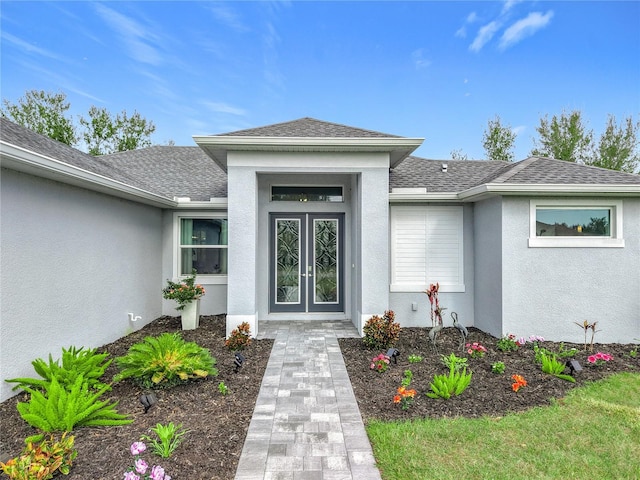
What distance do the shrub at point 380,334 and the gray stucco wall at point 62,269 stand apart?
494 centimetres

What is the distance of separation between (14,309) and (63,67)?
1880cm

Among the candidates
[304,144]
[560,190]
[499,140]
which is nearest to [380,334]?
[304,144]

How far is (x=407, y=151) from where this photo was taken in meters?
6.80

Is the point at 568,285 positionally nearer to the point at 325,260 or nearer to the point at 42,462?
the point at 325,260

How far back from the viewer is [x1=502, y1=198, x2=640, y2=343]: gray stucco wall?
21.7 ft

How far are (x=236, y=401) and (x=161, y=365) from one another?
1.12m

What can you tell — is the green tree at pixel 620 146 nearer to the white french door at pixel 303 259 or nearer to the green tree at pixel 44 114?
the white french door at pixel 303 259

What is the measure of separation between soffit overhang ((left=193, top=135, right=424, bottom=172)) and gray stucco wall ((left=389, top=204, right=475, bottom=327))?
8.60ft

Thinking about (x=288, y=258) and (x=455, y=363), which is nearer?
(x=455, y=363)

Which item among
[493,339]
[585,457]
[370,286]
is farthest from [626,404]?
[370,286]

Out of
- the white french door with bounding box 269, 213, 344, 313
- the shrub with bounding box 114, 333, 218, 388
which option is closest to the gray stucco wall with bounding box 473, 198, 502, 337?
the white french door with bounding box 269, 213, 344, 313

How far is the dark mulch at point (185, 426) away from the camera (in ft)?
9.34

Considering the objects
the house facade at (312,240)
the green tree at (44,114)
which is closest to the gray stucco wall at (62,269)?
the house facade at (312,240)

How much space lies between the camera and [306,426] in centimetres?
360
